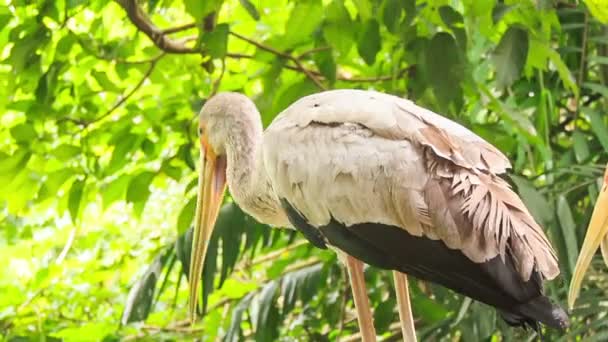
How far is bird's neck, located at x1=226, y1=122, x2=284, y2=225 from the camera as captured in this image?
2.23 meters

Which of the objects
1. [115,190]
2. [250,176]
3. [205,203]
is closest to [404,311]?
[250,176]

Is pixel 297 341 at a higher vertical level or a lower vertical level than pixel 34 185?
lower

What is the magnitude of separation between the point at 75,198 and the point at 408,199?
1.34m

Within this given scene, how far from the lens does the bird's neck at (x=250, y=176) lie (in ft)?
7.31

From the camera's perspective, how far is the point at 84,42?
9.44 feet

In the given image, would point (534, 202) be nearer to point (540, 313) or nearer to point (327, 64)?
point (327, 64)

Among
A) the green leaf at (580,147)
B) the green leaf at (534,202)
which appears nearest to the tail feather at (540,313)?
the green leaf at (534,202)

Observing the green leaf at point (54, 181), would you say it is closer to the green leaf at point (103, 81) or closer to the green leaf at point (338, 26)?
the green leaf at point (103, 81)

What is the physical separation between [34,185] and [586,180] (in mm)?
1497

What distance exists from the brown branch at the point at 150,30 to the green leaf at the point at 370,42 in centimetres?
43

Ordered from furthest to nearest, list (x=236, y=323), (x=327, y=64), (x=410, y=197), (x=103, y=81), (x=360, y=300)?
1. (x=236, y=323)
2. (x=103, y=81)
3. (x=327, y=64)
4. (x=360, y=300)
5. (x=410, y=197)

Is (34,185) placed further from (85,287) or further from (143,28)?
(85,287)

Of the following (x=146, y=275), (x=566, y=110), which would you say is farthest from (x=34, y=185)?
(x=566, y=110)

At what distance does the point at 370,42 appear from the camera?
8.32ft
